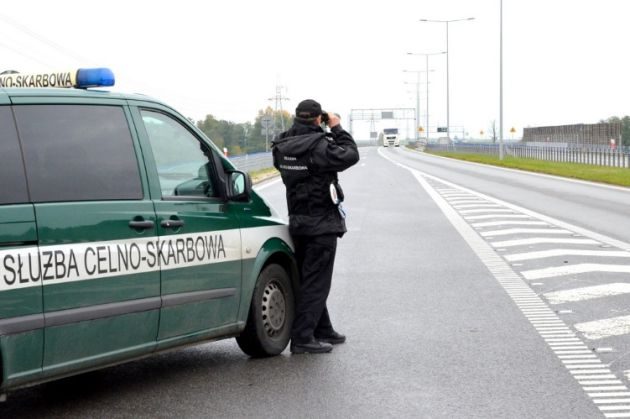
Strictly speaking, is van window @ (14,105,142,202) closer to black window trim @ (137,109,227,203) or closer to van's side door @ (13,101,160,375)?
van's side door @ (13,101,160,375)

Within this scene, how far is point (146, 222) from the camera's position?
5844 millimetres

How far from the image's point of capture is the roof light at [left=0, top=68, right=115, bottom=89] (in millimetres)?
5844

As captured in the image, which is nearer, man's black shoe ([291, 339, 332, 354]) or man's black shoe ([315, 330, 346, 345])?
man's black shoe ([291, 339, 332, 354])

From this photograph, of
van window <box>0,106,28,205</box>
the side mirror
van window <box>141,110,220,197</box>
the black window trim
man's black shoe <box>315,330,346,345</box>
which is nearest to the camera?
van window <box>0,106,28,205</box>

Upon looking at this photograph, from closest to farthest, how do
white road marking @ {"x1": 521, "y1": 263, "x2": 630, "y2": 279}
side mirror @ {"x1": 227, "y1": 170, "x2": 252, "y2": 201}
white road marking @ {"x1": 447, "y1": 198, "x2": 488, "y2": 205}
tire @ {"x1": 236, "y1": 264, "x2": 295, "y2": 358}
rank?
→ side mirror @ {"x1": 227, "y1": 170, "x2": 252, "y2": 201} → tire @ {"x1": 236, "y1": 264, "x2": 295, "y2": 358} → white road marking @ {"x1": 521, "y1": 263, "x2": 630, "y2": 279} → white road marking @ {"x1": 447, "y1": 198, "x2": 488, "y2": 205}

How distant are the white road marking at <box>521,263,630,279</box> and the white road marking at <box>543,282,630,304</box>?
87 cm

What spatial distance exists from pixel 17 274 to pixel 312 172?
2.68 meters

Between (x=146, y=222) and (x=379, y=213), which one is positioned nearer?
(x=146, y=222)

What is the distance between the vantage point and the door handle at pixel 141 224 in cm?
575

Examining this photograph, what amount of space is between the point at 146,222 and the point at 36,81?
974 mm

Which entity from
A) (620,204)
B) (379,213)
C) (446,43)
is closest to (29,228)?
(379,213)

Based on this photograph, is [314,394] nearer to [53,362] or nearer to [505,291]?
[53,362]

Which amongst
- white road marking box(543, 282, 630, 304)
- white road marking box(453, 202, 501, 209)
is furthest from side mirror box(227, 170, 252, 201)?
white road marking box(453, 202, 501, 209)

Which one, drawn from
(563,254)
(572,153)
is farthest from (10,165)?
(572,153)
